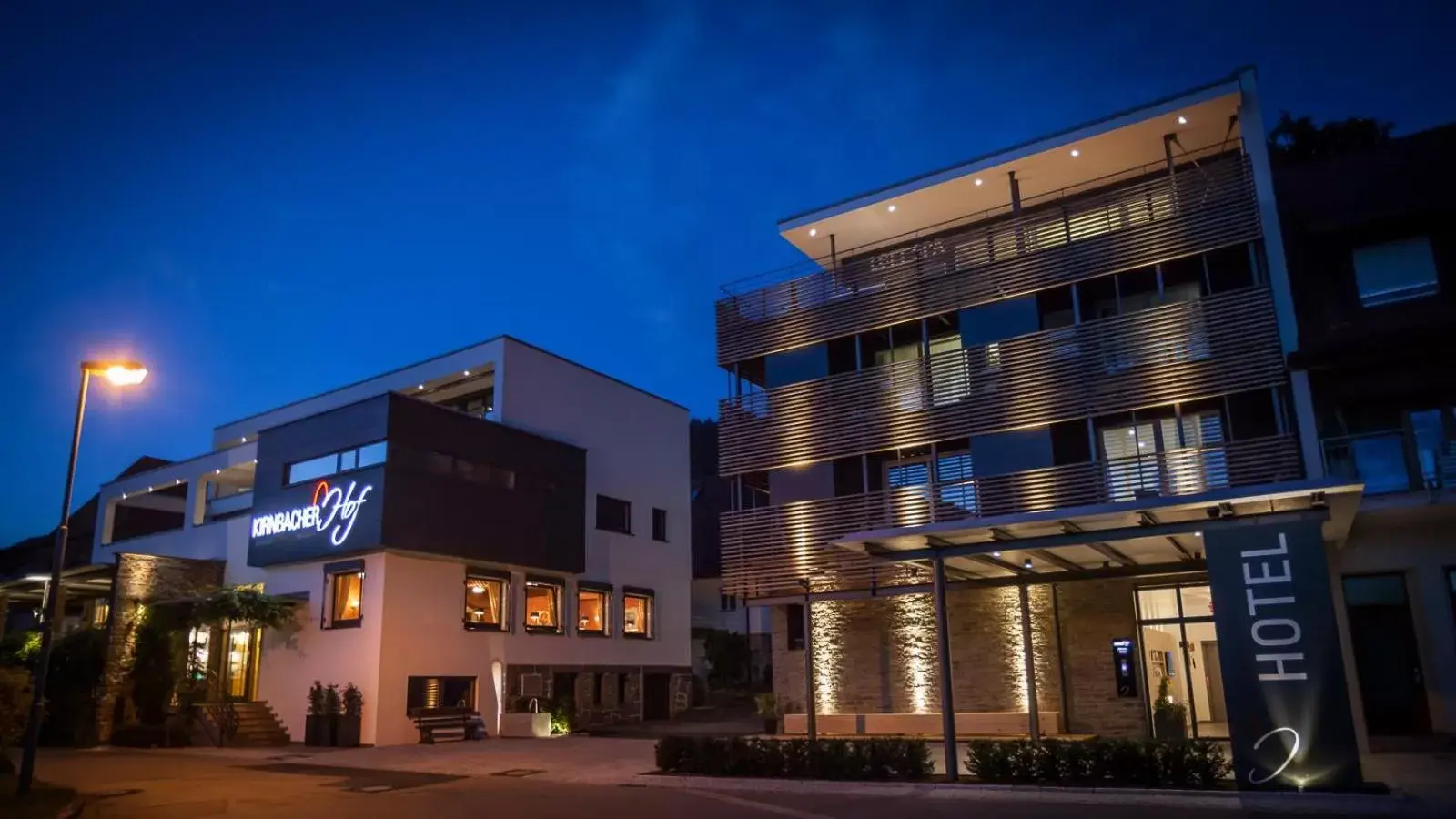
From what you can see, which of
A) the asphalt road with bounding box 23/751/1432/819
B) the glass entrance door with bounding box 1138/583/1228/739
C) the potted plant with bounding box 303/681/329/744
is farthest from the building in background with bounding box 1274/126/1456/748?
the potted plant with bounding box 303/681/329/744

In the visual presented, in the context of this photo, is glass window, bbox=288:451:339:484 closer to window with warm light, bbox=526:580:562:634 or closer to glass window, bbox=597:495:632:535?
window with warm light, bbox=526:580:562:634

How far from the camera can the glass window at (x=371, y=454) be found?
25641mm

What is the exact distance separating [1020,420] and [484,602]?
1565cm

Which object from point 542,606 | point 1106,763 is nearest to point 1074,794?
point 1106,763

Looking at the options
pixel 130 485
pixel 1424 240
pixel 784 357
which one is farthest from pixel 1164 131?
pixel 130 485

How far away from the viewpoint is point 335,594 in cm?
2609

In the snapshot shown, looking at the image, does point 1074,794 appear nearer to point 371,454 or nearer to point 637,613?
point 371,454

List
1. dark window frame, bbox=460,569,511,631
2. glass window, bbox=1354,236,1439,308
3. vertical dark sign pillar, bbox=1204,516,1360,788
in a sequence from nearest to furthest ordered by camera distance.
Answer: vertical dark sign pillar, bbox=1204,516,1360,788 < glass window, bbox=1354,236,1439,308 < dark window frame, bbox=460,569,511,631

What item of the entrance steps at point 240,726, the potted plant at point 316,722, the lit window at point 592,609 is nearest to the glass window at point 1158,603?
the lit window at point 592,609

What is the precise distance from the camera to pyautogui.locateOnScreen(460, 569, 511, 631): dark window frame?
27.2m

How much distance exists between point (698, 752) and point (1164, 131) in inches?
644

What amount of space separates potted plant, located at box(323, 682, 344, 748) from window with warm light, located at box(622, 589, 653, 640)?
10.4 meters

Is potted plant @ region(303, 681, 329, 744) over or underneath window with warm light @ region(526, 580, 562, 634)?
underneath

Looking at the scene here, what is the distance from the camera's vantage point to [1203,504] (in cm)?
1277
